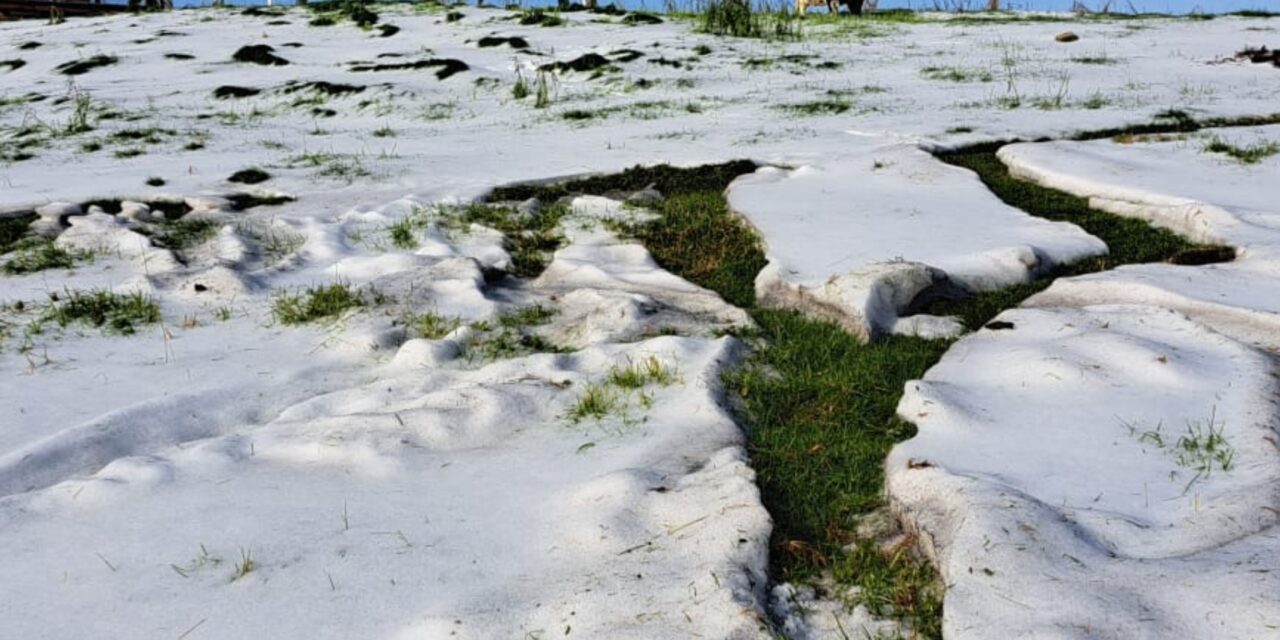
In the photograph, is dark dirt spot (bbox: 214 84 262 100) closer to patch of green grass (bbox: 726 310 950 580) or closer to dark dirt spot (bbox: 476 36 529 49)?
dark dirt spot (bbox: 476 36 529 49)

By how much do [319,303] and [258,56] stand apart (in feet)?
29.4

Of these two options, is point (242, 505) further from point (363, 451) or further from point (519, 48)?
point (519, 48)

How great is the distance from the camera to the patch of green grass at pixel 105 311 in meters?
3.69

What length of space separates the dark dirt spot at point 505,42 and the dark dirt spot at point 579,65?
148 centimetres

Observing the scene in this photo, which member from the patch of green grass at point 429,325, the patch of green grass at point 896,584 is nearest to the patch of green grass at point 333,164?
the patch of green grass at point 429,325

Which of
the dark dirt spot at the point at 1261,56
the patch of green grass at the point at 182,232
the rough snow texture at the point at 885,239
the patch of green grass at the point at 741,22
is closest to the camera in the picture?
the rough snow texture at the point at 885,239

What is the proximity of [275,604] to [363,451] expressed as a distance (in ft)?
2.17

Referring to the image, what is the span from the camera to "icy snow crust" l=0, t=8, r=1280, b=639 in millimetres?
1899

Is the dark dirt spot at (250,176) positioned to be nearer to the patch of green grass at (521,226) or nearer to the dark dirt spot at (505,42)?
the patch of green grass at (521,226)

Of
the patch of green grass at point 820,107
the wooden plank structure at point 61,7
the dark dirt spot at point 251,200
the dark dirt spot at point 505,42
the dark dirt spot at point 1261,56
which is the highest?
the wooden plank structure at point 61,7

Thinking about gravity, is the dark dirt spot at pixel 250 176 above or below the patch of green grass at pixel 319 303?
above

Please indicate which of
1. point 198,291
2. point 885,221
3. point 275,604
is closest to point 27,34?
point 198,291

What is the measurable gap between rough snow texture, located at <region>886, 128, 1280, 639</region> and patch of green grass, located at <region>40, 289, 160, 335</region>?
9.73 feet

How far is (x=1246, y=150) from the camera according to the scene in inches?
210
